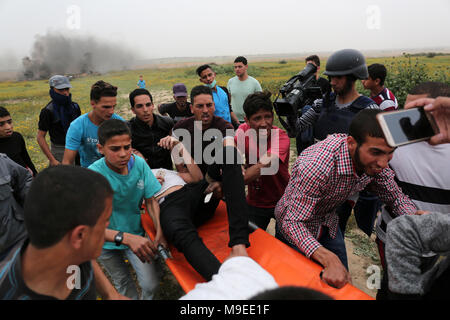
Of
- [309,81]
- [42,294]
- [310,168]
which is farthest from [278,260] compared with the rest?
[309,81]

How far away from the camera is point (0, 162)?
6.75 ft

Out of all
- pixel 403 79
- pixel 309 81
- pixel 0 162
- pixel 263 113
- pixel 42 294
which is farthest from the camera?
pixel 403 79

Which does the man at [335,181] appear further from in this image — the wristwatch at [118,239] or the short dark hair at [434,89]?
the wristwatch at [118,239]

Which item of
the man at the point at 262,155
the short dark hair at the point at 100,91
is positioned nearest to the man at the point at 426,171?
the man at the point at 262,155

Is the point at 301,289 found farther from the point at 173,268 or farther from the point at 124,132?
the point at 124,132

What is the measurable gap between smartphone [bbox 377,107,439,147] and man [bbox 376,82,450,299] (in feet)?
1.35

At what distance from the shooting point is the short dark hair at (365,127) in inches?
66.2

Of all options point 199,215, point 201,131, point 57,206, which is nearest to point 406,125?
point 57,206

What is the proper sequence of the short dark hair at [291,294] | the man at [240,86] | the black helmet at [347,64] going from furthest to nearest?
the man at [240,86] < the black helmet at [347,64] < the short dark hair at [291,294]

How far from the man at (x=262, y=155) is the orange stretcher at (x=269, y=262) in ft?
1.37

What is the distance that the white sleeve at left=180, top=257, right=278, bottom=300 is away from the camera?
949 millimetres

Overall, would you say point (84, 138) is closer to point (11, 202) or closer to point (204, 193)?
point (11, 202)

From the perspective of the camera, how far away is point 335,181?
1943 mm
